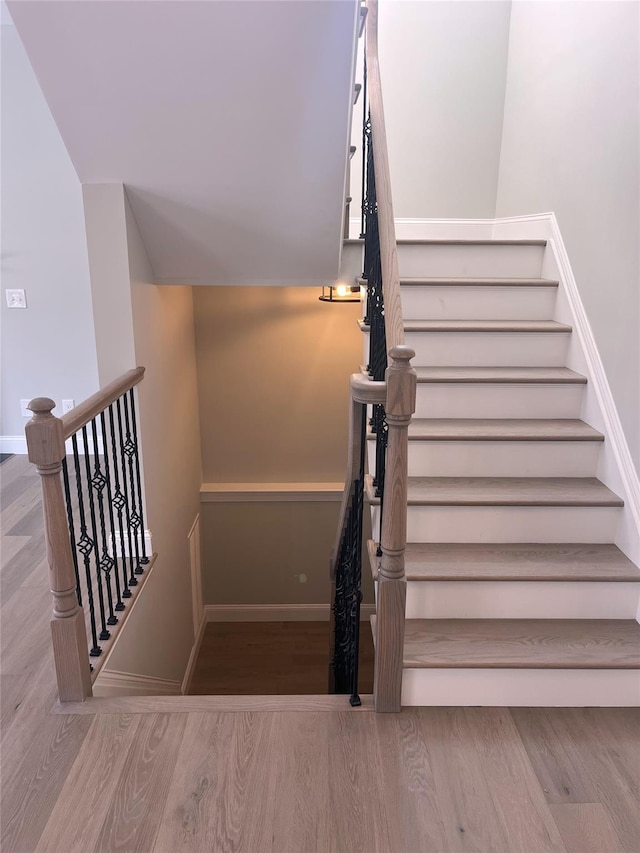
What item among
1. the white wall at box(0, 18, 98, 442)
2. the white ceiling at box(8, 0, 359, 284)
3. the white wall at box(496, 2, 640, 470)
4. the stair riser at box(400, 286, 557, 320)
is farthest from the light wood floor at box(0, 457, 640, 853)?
the white wall at box(0, 18, 98, 442)

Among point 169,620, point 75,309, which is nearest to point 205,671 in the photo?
point 169,620

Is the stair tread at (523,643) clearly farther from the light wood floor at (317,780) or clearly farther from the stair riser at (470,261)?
the stair riser at (470,261)

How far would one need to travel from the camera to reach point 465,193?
4.48 m

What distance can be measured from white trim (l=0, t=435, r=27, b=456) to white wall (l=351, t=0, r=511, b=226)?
3100 mm

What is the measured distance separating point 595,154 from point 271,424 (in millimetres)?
3098

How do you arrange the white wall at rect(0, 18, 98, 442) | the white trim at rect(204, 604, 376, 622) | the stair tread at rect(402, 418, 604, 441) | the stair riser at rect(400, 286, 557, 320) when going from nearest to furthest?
the stair tread at rect(402, 418, 604, 441) < the stair riser at rect(400, 286, 557, 320) < the white wall at rect(0, 18, 98, 442) < the white trim at rect(204, 604, 376, 622)

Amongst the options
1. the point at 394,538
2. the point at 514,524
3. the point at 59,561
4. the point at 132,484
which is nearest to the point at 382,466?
the point at 394,538

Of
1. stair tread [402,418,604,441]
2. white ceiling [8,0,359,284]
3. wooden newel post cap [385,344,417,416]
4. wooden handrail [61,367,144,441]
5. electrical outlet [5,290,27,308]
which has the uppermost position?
white ceiling [8,0,359,284]

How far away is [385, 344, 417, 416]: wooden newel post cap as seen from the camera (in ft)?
5.72

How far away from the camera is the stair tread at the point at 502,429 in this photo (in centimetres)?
260

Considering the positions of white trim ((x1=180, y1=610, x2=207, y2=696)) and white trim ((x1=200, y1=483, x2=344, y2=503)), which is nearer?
white trim ((x1=180, y1=610, x2=207, y2=696))

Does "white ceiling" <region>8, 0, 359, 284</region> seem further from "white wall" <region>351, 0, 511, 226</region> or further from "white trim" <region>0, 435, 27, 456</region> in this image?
"white trim" <region>0, 435, 27, 456</region>

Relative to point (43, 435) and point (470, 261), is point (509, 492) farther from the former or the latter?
point (43, 435)

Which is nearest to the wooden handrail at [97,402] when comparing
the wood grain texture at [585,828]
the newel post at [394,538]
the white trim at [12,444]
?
the newel post at [394,538]
